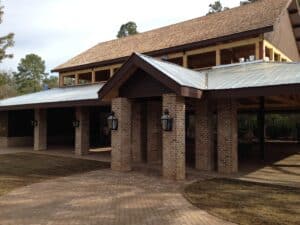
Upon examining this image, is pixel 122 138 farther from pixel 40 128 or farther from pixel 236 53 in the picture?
pixel 40 128

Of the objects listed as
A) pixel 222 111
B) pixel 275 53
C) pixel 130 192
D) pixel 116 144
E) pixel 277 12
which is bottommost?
pixel 130 192

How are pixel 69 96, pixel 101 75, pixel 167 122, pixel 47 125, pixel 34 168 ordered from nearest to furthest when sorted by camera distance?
pixel 167 122
pixel 34 168
pixel 69 96
pixel 101 75
pixel 47 125

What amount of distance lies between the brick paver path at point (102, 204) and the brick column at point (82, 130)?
6.73 m

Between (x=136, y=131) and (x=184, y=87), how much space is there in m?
5.40

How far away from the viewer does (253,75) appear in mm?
12672

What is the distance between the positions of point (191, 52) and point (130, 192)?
10.2 m

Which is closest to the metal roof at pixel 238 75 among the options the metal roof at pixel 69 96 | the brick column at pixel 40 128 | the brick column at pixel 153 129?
the brick column at pixel 153 129

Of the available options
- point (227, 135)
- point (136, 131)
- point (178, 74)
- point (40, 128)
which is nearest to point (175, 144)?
point (227, 135)

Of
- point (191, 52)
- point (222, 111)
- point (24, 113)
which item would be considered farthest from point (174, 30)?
point (24, 113)

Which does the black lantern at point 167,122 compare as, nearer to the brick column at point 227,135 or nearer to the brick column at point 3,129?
the brick column at point 227,135

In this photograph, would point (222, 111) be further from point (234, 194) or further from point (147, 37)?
point (147, 37)

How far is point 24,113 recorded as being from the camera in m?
24.9

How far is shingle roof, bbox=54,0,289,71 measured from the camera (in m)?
16.6

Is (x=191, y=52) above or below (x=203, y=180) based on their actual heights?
above
